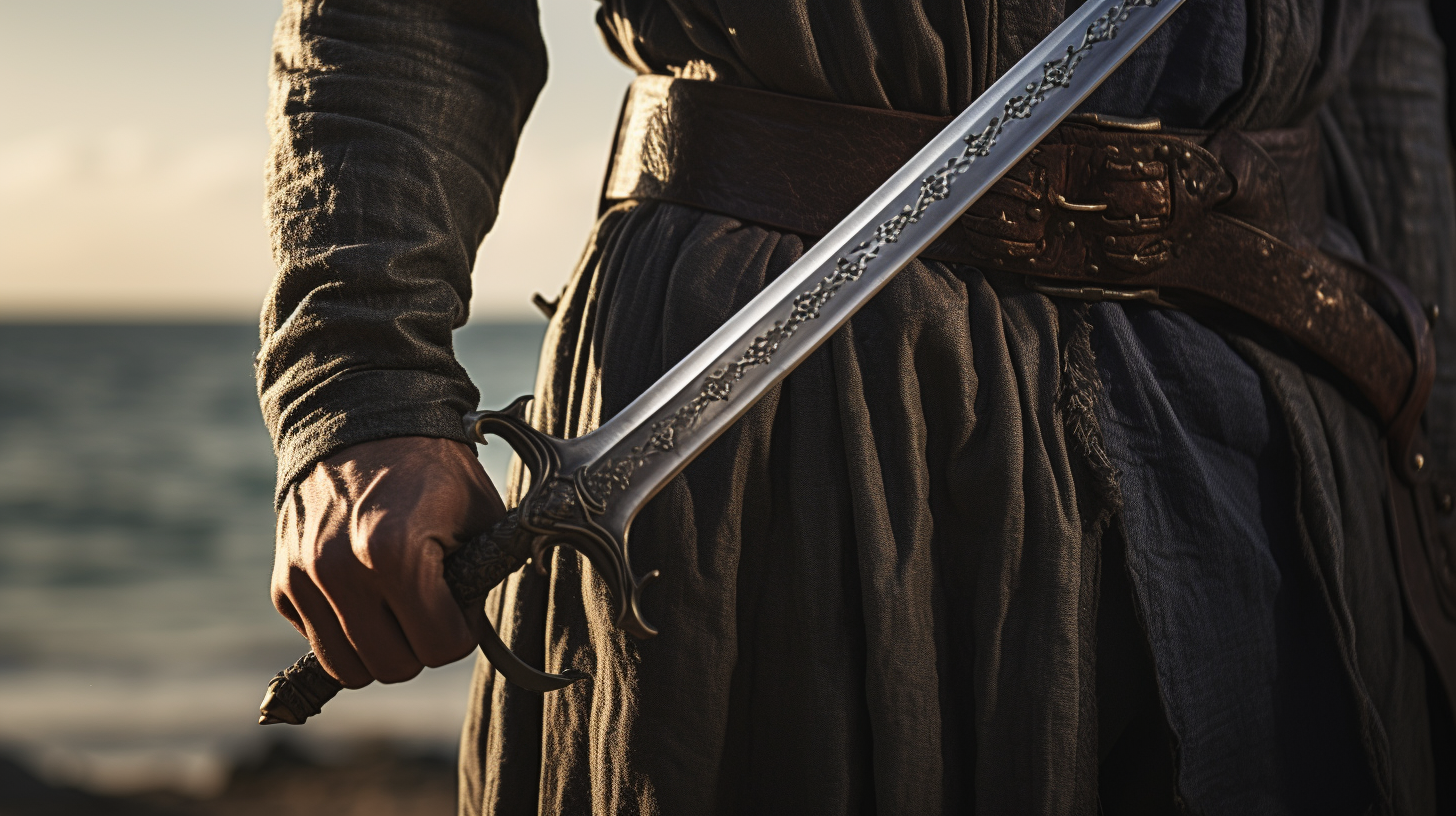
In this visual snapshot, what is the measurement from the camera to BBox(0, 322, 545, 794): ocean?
5293 millimetres

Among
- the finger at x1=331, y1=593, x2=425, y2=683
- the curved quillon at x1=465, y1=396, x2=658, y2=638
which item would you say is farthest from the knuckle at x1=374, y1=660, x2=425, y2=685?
the curved quillon at x1=465, y1=396, x2=658, y2=638

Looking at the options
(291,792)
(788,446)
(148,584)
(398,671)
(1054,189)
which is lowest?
(398,671)

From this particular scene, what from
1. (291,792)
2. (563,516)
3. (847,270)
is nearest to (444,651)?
(563,516)

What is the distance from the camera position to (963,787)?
813mm

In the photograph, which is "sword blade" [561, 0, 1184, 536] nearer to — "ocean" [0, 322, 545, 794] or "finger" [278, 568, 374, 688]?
"finger" [278, 568, 374, 688]

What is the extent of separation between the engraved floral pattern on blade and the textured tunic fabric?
2.3 inches

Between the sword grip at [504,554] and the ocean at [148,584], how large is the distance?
4.34 meters

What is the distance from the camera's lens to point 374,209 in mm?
831

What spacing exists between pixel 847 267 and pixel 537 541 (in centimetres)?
30

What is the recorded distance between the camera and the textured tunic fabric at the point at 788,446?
0.78 metres

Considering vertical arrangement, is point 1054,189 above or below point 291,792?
below

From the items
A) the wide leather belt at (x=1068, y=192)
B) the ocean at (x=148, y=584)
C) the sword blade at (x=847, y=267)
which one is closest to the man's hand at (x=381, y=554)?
the sword blade at (x=847, y=267)

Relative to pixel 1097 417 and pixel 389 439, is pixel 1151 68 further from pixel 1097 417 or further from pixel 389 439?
pixel 389 439

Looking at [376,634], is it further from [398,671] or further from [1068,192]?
[1068,192]
